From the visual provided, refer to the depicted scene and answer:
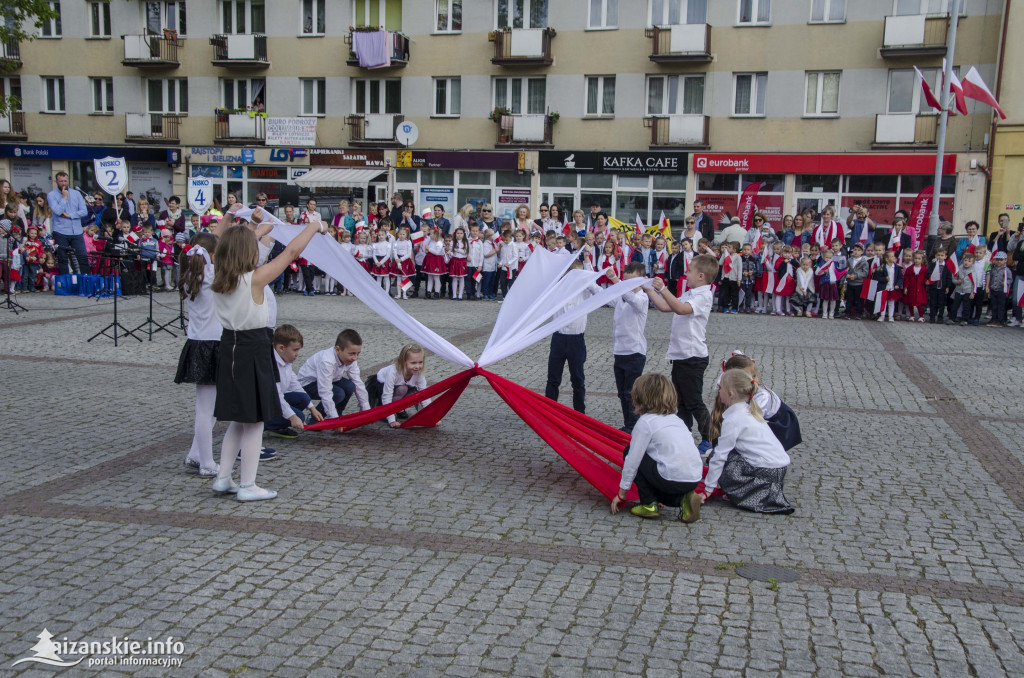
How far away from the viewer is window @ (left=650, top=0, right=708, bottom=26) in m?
30.8

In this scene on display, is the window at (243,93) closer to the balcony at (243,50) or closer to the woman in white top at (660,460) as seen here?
the balcony at (243,50)

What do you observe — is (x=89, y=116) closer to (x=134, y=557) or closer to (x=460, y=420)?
(x=460, y=420)

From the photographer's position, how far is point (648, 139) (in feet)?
104

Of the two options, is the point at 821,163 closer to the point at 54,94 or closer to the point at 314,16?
the point at 314,16

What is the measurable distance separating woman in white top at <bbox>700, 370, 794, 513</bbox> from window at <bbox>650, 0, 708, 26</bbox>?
2706 centimetres

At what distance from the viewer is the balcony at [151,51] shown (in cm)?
3556

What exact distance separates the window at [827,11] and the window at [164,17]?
2409 centimetres

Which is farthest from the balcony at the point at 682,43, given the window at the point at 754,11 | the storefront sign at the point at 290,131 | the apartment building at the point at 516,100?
the storefront sign at the point at 290,131

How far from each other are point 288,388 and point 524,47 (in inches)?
1055

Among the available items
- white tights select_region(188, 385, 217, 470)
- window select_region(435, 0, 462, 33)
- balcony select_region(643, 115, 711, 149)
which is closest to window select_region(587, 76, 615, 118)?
balcony select_region(643, 115, 711, 149)

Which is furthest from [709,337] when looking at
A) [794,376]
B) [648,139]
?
[648,139]

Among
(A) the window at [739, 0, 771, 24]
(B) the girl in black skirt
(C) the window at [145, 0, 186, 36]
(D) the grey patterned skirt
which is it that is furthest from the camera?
(C) the window at [145, 0, 186, 36]

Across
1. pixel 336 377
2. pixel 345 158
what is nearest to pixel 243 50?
pixel 345 158

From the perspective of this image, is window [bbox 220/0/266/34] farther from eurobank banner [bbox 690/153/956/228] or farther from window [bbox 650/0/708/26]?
eurobank banner [bbox 690/153/956/228]
